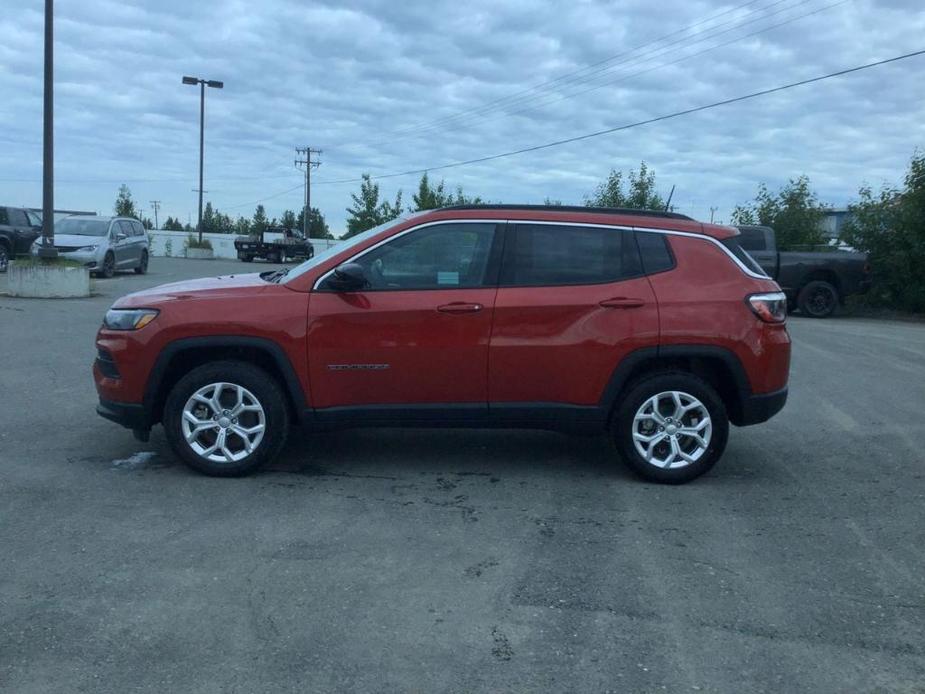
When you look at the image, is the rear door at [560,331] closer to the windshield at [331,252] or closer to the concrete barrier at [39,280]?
the windshield at [331,252]

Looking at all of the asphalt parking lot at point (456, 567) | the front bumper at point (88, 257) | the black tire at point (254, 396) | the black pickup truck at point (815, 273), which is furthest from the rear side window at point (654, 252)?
the front bumper at point (88, 257)

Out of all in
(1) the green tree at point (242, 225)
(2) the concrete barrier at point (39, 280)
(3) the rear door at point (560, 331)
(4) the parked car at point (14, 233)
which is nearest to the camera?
(3) the rear door at point (560, 331)

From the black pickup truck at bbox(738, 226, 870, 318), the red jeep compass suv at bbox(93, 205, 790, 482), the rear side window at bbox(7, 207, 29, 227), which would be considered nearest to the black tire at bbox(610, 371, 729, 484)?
the red jeep compass suv at bbox(93, 205, 790, 482)

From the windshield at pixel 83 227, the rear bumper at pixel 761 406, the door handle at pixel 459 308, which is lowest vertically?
the rear bumper at pixel 761 406

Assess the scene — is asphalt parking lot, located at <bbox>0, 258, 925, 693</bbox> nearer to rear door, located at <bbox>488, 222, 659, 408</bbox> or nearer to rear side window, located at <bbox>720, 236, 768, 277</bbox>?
rear door, located at <bbox>488, 222, 659, 408</bbox>

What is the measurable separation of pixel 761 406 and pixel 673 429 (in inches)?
24.2

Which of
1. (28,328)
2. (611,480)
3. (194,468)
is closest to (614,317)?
(611,480)

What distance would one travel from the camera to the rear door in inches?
238

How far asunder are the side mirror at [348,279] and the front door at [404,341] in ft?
0.15

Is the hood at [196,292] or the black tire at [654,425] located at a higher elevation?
the hood at [196,292]

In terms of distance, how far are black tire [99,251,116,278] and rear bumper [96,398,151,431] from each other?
773 inches

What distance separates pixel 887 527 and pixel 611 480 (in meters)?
1.72

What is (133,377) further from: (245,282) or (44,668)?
(44,668)

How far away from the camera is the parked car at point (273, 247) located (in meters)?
46.9
